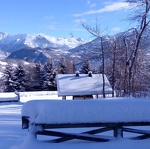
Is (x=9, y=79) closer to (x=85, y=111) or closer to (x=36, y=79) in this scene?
(x=36, y=79)

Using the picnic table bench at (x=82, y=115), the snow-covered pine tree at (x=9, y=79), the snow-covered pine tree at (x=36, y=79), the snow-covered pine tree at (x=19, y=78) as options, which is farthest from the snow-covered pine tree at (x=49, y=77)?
the picnic table bench at (x=82, y=115)

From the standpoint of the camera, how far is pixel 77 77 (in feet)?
131

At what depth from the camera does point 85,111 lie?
18.2ft

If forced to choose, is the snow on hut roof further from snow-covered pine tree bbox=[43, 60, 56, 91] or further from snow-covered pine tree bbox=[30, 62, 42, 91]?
snow-covered pine tree bbox=[30, 62, 42, 91]

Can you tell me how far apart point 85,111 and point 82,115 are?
0.30 ft

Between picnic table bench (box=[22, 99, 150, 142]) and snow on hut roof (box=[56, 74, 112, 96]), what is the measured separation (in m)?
30.4

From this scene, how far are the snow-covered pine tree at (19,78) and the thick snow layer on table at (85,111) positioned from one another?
5112 centimetres

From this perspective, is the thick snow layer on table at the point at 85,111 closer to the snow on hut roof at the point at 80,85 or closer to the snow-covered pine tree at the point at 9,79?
the snow on hut roof at the point at 80,85

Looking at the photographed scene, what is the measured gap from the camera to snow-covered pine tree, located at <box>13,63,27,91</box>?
56081 mm

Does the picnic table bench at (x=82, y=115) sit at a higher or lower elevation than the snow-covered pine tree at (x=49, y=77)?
lower

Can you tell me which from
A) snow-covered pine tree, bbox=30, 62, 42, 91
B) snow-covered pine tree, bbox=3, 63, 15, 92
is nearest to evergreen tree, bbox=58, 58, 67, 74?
snow-covered pine tree, bbox=30, 62, 42, 91

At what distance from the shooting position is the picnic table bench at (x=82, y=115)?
→ 5473 mm

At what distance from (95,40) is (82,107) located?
52.4 ft

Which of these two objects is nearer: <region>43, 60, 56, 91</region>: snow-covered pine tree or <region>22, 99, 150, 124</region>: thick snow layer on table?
<region>22, 99, 150, 124</region>: thick snow layer on table
